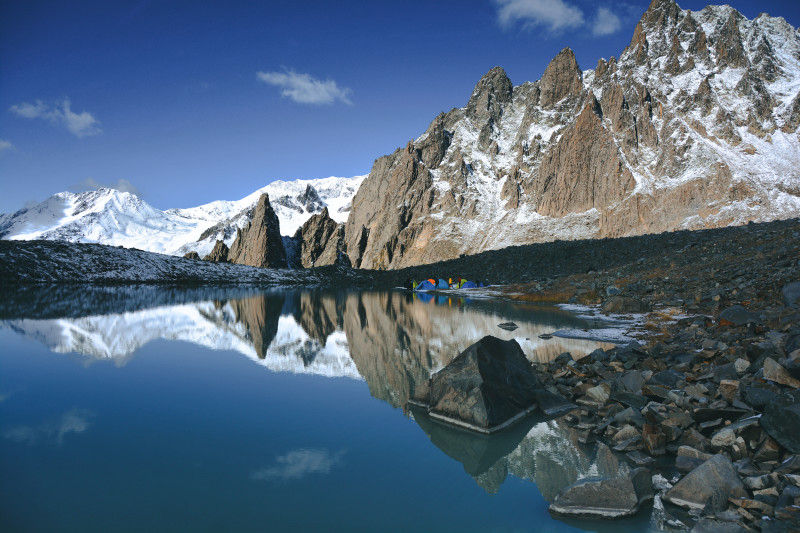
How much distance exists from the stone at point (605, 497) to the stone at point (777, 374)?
5098mm

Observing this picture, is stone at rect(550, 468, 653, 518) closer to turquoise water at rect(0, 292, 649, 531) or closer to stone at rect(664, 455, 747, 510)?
turquoise water at rect(0, 292, 649, 531)

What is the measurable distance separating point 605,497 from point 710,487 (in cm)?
168

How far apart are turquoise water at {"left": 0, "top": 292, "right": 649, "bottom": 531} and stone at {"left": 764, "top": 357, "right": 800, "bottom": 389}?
191 inches

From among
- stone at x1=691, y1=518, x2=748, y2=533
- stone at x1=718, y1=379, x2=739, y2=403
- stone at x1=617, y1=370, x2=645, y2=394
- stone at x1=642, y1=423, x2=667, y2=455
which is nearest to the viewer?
stone at x1=691, y1=518, x2=748, y2=533

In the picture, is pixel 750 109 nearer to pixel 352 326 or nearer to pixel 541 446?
pixel 352 326

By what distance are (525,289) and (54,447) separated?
49012 millimetres

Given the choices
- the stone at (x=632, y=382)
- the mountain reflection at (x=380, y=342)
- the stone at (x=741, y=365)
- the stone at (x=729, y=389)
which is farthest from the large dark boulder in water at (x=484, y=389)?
the stone at (x=741, y=365)

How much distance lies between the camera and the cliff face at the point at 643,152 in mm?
117750

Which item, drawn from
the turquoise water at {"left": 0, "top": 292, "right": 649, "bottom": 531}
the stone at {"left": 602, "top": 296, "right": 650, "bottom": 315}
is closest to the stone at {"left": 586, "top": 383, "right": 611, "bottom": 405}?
the turquoise water at {"left": 0, "top": 292, "right": 649, "bottom": 531}

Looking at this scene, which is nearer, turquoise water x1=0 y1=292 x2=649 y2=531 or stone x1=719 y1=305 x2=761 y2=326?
turquoise water x1=0 y1=292 x2=649 y2=531

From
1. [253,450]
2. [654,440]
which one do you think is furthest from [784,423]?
[253,450]

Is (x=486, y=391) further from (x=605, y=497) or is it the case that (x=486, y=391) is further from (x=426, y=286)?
(x=426, y=286)

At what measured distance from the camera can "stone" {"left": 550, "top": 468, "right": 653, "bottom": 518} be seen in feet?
23.2

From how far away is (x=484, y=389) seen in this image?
1107 cm
